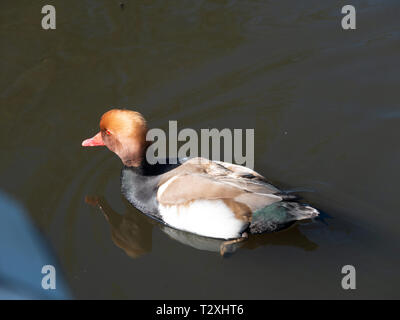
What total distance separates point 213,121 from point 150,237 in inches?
63.7

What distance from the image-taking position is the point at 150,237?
16.7 ft

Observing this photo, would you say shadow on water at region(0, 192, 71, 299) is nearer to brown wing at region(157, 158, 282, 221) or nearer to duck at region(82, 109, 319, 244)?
duck at region(82, 109, 319, 244)

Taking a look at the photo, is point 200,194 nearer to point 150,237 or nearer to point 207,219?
point 207,219

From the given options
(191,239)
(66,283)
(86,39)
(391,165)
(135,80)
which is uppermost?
(86,39)

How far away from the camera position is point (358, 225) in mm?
4914

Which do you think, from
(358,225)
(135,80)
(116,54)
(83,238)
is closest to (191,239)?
(83,238)

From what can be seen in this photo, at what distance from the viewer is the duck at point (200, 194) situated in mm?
4664

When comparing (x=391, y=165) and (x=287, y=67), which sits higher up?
(x=287, y=67)

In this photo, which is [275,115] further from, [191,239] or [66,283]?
[66,283]

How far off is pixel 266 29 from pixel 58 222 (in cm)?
371

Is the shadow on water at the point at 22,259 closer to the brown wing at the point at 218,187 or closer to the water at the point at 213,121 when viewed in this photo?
the water at the point at 213,121

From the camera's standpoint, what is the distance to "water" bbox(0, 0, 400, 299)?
15.4 feet

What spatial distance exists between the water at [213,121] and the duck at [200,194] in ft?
0.77

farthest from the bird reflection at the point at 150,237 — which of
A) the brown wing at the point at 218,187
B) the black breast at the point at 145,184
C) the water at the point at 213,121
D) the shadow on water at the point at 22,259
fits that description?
the shadow on water at the point at 22,259
